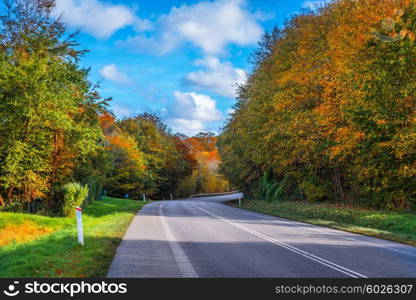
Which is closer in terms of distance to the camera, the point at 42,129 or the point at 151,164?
the point at 42,129

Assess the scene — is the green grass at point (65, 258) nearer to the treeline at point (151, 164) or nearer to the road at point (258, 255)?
the road at point (258, 255)

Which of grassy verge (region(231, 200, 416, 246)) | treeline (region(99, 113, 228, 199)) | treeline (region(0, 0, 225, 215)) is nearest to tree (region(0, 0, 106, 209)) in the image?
treeline (region(0, 0, 225, 215))

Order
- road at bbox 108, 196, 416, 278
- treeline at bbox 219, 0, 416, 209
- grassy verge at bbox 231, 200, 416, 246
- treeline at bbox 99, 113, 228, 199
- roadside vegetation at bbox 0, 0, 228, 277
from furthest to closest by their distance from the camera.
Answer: treeline at bbox 99, 113, 228, 199 → roadside vegetation at bbox 0, 0, 228, 277 → treeline at bbox 219, 0, 416, 209 → grassy verge at bbox 231, 200, 416, 246 → road at bbox 108, 196, 416, 278

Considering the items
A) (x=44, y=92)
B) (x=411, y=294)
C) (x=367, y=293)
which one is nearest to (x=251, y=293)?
(x=367, y=293)

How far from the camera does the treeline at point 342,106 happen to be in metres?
15.0

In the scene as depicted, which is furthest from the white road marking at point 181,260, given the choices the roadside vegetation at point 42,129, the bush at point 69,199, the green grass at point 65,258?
the bush at point 69,199

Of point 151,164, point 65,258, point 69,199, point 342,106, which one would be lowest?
point 65,258

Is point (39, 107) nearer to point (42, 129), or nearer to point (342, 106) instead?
point (42, 129)

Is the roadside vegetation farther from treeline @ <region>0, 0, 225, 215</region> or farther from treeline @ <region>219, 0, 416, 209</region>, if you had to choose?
treeline @ <region>219, 0, 416, 209</region>

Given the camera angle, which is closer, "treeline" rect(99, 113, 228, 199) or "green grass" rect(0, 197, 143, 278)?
"green grass" rect(0, 197, 143, 278)

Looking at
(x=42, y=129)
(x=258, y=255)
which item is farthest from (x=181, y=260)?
(x=42, y=129)

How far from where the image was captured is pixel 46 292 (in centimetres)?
588

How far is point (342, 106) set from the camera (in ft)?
59.8

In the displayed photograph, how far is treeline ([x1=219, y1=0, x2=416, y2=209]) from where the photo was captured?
1505cm
